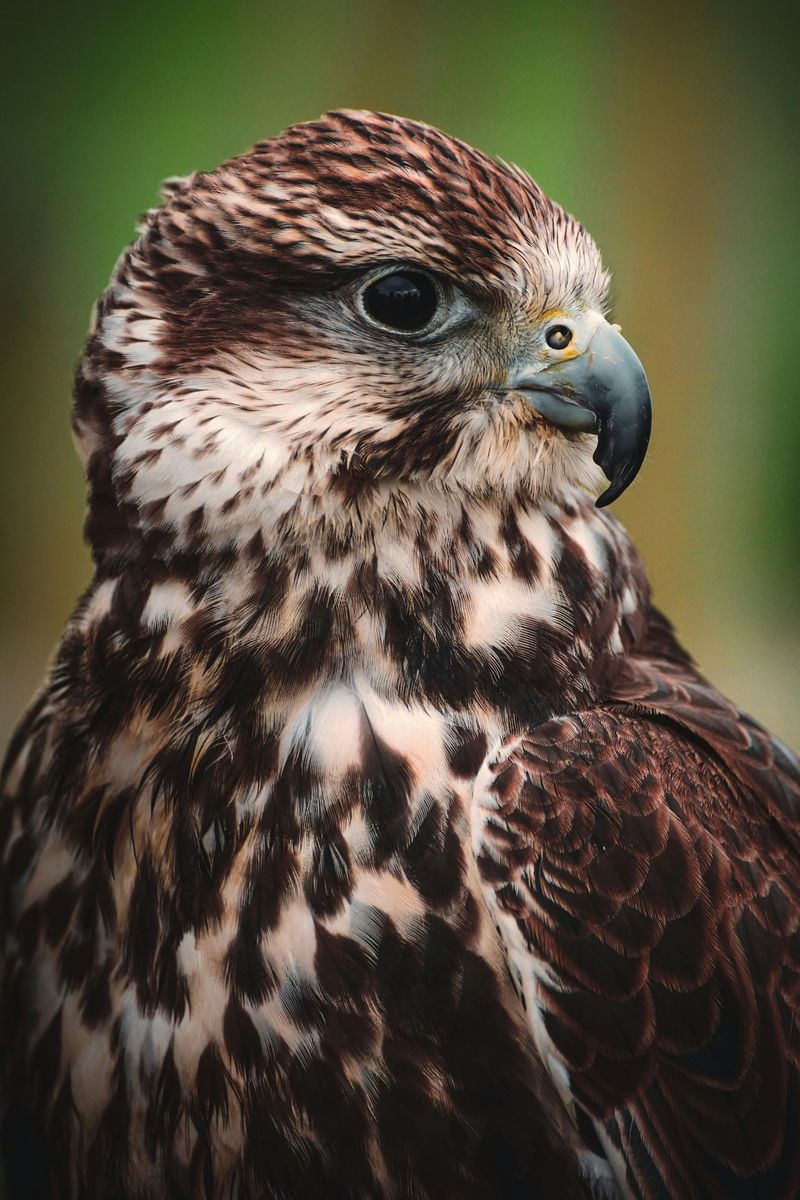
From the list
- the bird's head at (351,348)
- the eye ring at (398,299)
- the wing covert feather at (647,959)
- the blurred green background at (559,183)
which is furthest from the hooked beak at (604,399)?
the blurred green background at (559,183)

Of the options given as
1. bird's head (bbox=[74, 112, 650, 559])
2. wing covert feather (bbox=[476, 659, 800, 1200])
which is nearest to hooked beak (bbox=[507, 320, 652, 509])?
bird's head (bbox=[74, 112, 650, 559])

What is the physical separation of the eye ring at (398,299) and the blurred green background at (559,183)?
3.25 feet

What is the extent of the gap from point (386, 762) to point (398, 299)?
0.41 m

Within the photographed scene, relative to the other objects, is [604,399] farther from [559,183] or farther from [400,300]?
[559,183]

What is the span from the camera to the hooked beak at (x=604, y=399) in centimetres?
90

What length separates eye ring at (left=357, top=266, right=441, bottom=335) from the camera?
0.91 metres

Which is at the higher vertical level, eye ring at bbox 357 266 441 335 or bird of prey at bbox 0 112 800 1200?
eye ring at bbox 357 266 441 335

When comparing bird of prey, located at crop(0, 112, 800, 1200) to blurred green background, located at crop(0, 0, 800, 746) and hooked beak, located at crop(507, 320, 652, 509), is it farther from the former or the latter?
blurred green background, located at crop(0, 0, 800, 746)

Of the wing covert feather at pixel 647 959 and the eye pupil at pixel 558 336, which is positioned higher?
the eye pupil at pixel 558 336

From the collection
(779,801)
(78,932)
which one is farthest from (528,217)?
(78,932)

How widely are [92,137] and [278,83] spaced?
1.14ft

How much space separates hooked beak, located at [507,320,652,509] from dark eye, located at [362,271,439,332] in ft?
0.34

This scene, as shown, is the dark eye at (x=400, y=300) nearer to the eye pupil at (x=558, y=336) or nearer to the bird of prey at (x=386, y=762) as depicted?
the bird of prey at (x=386, y=762)

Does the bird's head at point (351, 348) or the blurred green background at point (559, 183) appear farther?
the blurred green background at point (559, 183)
